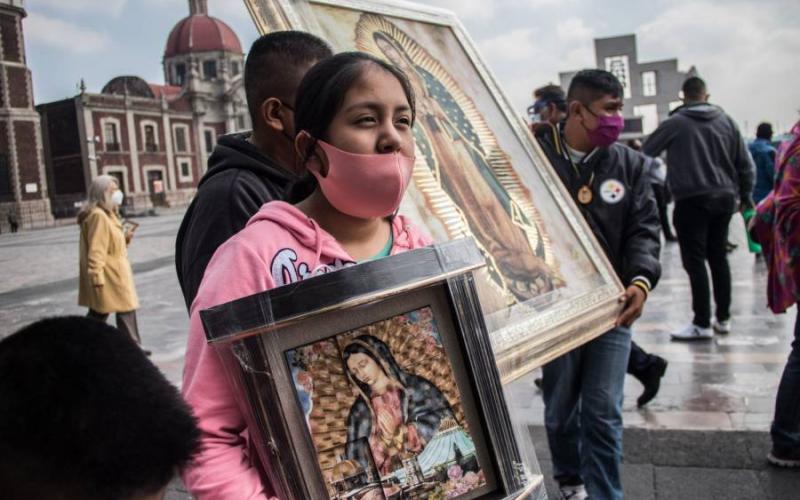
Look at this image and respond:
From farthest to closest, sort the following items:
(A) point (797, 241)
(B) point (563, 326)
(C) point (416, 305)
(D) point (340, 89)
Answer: (A) point (797, 241)
(B) point (563, 326)
(D) point (340, 89)
(C) point (416, 305)

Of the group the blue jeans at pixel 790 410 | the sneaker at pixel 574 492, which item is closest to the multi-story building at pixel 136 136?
Answer: the sneaker at pixel 574 492

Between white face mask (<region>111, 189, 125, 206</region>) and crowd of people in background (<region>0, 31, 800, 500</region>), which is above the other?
white face mask (<region>111, 189, 125, 206</region>)

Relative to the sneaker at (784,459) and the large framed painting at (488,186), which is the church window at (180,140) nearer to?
the large framed painting at (488,186)

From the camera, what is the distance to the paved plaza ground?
2303 millimetres

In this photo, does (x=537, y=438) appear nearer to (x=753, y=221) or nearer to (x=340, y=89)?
(x=753, y=221)

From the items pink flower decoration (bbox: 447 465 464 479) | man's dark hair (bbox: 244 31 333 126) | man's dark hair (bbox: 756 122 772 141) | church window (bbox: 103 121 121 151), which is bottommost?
pink flower decoration (bbox: 447 465 464 479)

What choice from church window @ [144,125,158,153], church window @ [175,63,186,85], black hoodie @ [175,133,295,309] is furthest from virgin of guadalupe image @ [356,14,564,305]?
church window @ [175,63,186,85]

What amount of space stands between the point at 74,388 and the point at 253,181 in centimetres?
100

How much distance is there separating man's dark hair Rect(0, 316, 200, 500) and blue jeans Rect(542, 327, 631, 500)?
89.4 inches

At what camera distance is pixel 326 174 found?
139 centimetres

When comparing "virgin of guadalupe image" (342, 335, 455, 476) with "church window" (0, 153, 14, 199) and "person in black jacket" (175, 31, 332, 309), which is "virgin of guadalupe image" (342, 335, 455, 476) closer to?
"person in black jacket" (175, 31, 332, 309)

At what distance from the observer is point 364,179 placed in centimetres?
135

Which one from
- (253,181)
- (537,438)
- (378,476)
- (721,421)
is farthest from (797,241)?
(378,476)

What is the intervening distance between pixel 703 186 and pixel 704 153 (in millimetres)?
309
